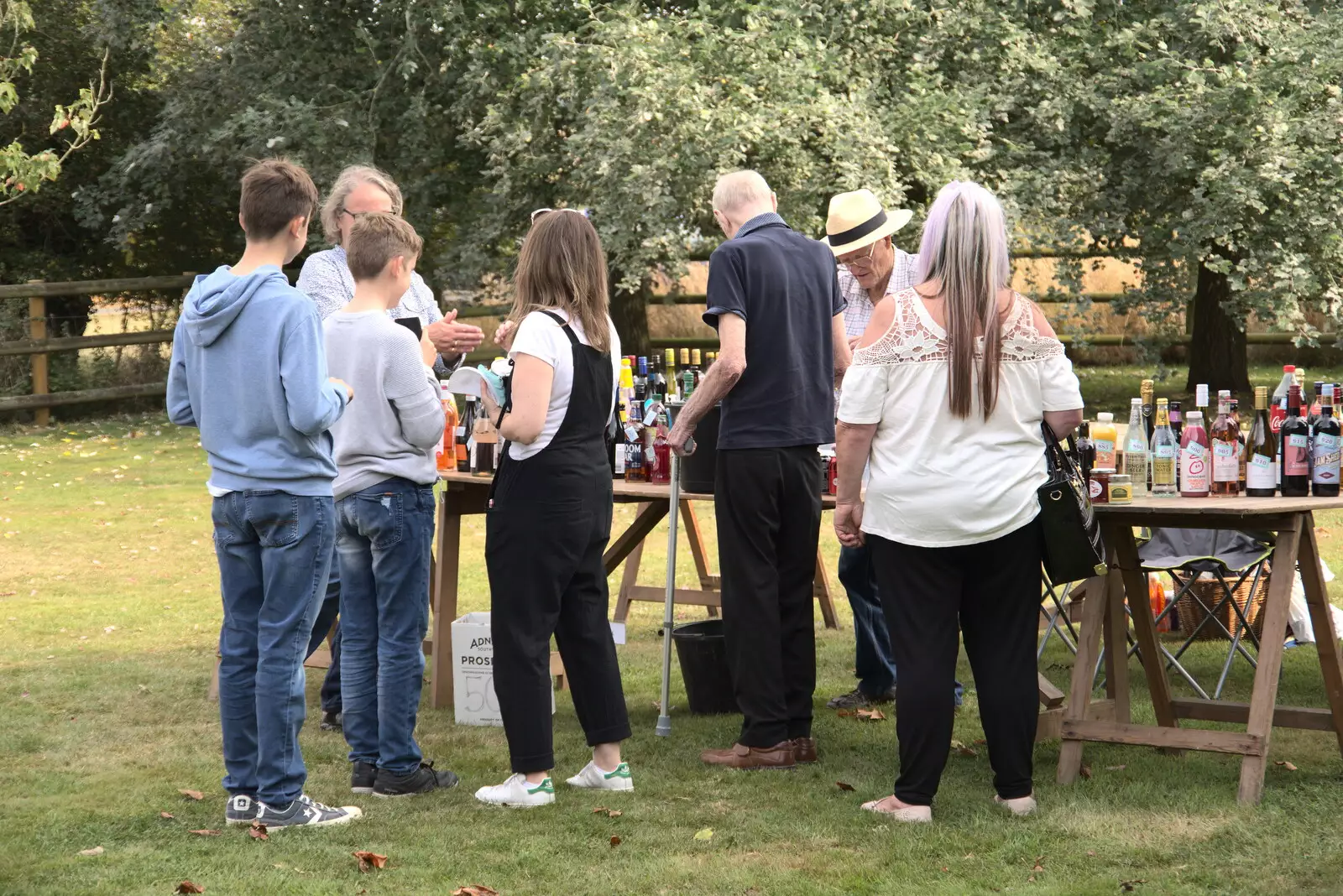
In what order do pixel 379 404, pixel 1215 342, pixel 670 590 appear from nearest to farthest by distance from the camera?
pixel 379 404 < pixel 670 590 < pixel 1215 342

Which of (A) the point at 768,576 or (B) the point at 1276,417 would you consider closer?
(B) the point at 1276,417

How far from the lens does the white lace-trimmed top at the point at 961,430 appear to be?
4.19 meters

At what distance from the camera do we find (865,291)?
567 cm

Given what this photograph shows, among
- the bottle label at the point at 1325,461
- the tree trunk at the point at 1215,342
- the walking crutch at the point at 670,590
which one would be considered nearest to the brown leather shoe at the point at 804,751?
the walking crutch at the point at 670,590

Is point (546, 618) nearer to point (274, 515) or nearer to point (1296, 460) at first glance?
point (274, 515)

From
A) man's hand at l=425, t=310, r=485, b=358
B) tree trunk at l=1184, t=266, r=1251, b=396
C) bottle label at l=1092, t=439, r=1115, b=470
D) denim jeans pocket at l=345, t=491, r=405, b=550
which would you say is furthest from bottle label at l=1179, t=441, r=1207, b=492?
tree trunk at l=1184, t=266, r=1251, b=396

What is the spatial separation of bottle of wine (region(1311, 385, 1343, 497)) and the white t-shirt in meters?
2.19

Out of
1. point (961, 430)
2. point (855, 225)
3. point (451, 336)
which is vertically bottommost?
point (961, 430)

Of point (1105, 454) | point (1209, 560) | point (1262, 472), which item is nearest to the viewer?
point (1262, 472)

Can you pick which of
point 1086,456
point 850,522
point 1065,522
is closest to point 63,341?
point 850,522

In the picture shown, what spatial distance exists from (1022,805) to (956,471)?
3.44 ft

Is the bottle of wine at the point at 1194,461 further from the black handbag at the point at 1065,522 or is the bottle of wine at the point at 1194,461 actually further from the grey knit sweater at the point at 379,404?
the grey knit sweater at the point at 379,404

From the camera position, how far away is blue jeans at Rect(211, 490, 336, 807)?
416cm

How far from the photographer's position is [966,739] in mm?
5371
